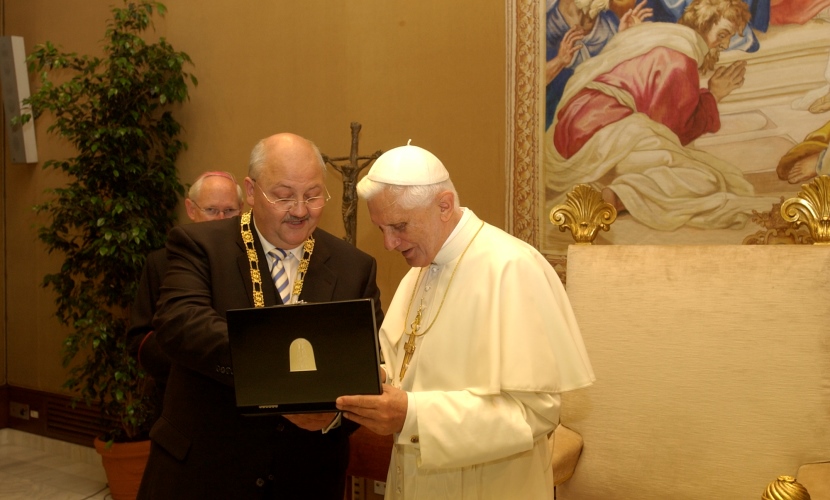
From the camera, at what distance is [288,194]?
2414mm

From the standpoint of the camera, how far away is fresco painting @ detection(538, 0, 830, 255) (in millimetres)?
3246

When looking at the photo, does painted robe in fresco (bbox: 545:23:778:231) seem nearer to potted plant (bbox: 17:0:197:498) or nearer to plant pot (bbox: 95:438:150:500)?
potted plant (bbox: 17:0:197:498)

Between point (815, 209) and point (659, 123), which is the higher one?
point (659, 123)

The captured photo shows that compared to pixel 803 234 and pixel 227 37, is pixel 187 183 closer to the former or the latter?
pixel 227 37

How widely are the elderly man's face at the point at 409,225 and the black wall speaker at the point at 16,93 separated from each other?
576cm

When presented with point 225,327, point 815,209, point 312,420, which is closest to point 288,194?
point 225,327

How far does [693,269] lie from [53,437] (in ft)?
20.2

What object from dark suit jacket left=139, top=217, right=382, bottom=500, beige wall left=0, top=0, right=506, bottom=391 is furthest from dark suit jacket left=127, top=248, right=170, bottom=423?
beige wall left=0, top=0, right=506, bottom=391

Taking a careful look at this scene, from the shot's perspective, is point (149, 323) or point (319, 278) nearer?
point (319, 278)

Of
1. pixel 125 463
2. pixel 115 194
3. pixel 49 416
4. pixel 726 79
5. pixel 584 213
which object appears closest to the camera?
pixel 584 213

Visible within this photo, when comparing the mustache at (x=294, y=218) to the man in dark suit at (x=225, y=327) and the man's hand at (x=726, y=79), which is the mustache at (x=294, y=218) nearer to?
the man in dark suit at (x=225, y=327)

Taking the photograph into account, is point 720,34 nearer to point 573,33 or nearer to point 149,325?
point 573,33

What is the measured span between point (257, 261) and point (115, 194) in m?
3.70

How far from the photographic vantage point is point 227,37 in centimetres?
567
